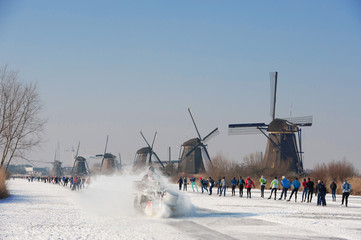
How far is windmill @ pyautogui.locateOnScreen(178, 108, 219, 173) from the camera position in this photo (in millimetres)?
95562

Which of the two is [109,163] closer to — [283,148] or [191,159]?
[191,159]

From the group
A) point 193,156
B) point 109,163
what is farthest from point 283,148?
point 109,163

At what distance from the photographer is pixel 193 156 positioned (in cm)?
9625

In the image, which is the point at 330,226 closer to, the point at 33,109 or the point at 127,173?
the point at 127,173

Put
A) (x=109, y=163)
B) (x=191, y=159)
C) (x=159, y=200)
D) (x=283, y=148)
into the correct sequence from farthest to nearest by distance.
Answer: (x=109, y=163) → (x=191, y=159) → (x=283, y=148) → (x=159, y=200)

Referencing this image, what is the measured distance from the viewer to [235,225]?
55.7 ft

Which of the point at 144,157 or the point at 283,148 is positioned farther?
the point at 144,157

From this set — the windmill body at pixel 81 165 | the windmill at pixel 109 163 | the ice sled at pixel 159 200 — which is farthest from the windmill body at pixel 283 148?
the windmill body at pixel 81 165

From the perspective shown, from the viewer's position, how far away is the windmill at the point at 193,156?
95.6 meters

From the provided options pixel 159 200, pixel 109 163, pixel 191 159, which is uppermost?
pixel 109 163

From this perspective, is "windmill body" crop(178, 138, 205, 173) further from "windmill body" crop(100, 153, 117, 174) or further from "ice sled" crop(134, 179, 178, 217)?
"ice sled" crop(134, 179, 178, 217)

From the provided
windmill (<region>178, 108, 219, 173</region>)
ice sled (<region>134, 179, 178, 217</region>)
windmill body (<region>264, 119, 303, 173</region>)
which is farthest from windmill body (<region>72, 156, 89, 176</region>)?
ice sled (<region>134, 179, 178, 217</region>)

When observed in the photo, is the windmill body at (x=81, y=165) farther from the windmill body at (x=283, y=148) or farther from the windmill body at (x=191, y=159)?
the windmill body at (x=283, y=148)

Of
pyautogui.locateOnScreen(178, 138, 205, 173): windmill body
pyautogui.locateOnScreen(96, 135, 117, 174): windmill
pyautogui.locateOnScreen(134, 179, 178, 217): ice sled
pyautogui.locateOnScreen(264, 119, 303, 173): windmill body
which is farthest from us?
pyautogui.locateOnScreen(96, 135, 117, 174): windmill
